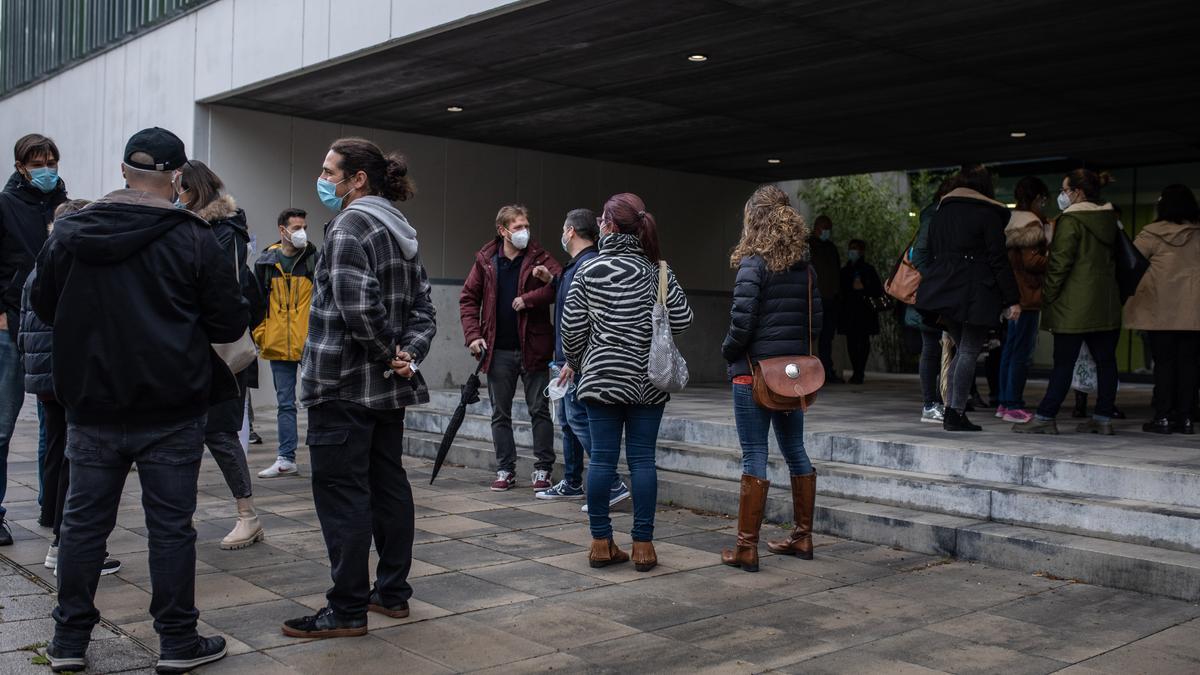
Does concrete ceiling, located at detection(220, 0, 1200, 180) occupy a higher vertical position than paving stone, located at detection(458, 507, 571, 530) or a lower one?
higher

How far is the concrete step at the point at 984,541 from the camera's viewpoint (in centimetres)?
512

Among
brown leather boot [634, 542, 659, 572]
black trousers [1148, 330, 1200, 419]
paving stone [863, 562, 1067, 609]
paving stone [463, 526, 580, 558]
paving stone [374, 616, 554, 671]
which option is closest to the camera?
paving stone [374, 616, 554, 671]

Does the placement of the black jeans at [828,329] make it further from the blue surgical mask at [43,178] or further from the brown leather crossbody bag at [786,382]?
the blue surgical mask at [43,178]

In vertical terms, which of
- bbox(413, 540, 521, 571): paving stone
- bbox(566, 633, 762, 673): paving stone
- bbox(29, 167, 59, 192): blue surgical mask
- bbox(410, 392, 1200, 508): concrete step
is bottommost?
bbox(413, 540, 521, 571): paving stone

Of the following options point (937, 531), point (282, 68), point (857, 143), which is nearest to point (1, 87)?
point (282, 68)

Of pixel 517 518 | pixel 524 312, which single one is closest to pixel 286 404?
pixel 524 312

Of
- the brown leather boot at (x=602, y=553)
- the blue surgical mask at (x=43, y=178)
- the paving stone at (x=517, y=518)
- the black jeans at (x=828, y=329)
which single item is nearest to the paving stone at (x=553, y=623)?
the brown leather boot at (x=602, y=553)

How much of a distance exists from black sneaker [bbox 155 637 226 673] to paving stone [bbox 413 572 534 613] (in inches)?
42.8

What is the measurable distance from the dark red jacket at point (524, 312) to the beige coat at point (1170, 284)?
165 inches

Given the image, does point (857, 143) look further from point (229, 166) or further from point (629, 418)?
point (629, 418)

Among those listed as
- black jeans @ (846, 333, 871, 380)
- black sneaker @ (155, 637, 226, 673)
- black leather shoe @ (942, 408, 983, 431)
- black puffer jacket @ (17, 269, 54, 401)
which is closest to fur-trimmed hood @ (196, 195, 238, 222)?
black puffer jacket @ (17, 269, 54, 401)

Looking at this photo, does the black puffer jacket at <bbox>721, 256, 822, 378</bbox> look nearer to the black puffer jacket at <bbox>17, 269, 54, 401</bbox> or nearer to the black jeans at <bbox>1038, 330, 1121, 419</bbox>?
the black jeans at <bbox>1038, 330, 1121, 419</bbox>

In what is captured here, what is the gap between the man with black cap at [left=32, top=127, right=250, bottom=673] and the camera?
382 centimetres

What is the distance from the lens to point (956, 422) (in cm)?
779
